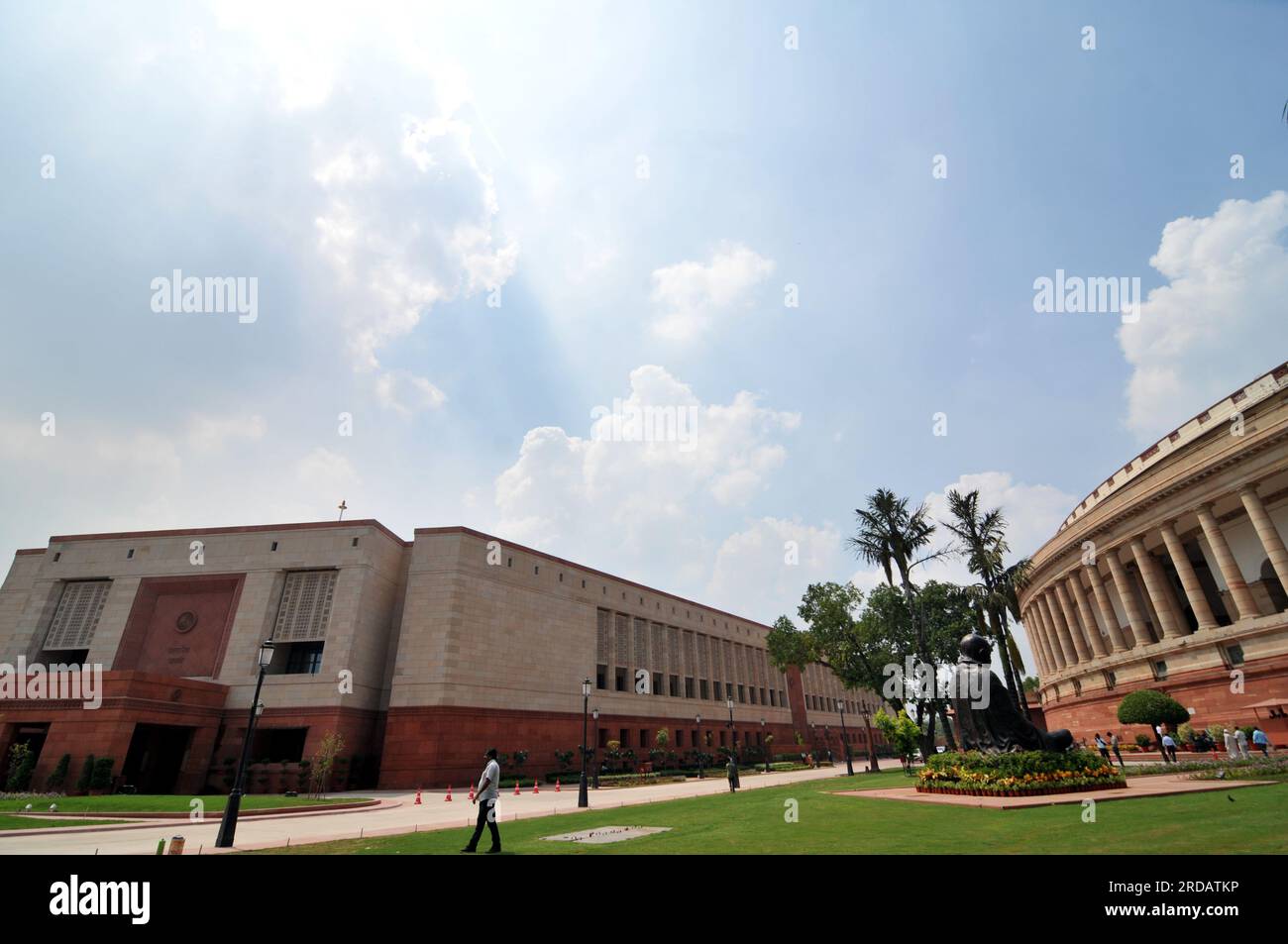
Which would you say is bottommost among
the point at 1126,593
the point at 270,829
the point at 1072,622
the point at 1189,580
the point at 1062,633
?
the point at 270,829

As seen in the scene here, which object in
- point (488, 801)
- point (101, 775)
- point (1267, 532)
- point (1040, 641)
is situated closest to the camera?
point (488, 801)

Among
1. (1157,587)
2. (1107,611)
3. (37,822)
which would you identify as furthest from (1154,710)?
(37,822)

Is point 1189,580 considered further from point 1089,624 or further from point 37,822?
point 37,822

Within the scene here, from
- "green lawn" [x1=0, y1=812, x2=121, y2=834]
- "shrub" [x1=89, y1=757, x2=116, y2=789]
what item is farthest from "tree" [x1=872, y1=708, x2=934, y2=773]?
"shrub" [x1=89, y1=757, x2=116, y2=789]

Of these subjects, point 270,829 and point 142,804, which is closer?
point 270,829

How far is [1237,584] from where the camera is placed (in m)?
29.7

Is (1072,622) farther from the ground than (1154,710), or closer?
farther from the ground

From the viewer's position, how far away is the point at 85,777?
29.1 m

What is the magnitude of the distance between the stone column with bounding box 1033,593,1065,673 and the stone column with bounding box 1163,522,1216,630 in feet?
66.5

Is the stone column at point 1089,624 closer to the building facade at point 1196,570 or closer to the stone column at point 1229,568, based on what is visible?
the building facade at point 1196,570

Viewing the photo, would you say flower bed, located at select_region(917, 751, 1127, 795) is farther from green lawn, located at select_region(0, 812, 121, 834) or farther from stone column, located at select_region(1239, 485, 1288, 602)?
green lawn, located at select_region(0, 812, 121, 834)

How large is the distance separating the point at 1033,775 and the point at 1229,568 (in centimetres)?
2551
